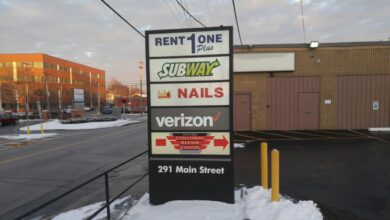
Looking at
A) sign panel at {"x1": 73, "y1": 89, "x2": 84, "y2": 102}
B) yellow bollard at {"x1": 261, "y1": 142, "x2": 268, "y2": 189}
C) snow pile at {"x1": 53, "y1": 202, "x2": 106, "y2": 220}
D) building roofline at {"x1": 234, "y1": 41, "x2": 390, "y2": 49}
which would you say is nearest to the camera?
snow pile at {"x1": 53, "y1": 202, "x2": 106, "y2": 220}

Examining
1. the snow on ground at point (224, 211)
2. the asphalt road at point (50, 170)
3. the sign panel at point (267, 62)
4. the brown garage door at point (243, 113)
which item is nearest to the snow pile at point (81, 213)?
the snow on ground at point (224, 211)

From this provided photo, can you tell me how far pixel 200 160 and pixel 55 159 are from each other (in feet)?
28.8

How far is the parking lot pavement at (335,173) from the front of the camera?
5918mm

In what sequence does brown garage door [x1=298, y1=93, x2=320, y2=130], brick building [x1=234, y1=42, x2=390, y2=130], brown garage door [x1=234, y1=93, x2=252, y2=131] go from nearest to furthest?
1. brick building [x1=234, y1=42, x2=390, y2=130]
2. brown garage door [x1=298, y1=93, x2=320, y2=130]
3. brown garage door [x1=234, y1=93, x2=252, y2=131]

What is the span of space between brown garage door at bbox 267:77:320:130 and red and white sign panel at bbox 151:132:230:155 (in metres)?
14.6

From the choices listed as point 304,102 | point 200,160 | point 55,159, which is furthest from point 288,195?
point 304,102

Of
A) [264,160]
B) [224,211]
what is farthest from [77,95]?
[224,211]

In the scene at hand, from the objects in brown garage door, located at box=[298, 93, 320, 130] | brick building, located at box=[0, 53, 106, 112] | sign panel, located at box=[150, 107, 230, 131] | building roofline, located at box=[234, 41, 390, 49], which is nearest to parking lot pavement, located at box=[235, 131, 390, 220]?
sign panel, located at box=[150, 107, 230, 131]

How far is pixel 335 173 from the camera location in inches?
336

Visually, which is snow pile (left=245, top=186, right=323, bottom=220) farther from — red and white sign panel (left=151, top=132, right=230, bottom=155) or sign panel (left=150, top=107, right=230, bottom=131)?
sign panel (left=150, top=107, right=230, bottom=131)

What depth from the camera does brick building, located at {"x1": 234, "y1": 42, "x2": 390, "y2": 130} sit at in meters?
19.3

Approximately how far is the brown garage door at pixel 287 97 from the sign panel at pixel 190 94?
1456 centimetres

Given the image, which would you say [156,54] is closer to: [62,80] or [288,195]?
[288,195]

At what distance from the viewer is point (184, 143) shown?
19.1 feet
